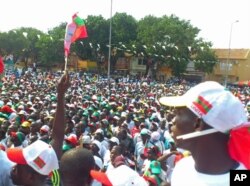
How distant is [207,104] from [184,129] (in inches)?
7.9

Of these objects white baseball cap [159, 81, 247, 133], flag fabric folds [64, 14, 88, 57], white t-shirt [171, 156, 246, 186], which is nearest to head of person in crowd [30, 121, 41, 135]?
flag fabric folds [64, 14, 88, 57]

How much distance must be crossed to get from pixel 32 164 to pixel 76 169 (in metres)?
0.36

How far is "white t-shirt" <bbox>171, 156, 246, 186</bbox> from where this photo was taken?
78.4 inches

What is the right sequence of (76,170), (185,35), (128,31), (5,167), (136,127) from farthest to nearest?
(128,31)
(185,35)
(136,127)
(5,167)
(76,170)

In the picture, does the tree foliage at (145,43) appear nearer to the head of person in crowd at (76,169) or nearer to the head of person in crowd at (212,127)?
the head of person in crowd at (76,169)

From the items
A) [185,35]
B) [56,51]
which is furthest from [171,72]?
[56,51]

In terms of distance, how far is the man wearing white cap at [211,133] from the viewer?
6.40ft

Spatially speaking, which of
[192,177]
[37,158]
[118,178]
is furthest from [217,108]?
[37,158]

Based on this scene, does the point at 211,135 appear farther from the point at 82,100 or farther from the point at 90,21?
the point at 90,21

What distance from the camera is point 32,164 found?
8.75 feet

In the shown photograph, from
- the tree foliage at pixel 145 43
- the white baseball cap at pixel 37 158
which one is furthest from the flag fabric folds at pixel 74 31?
the tree foliage at pixel 145 43

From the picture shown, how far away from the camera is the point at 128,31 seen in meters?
49.1

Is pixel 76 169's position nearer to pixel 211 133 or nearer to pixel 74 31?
pixel 211 133

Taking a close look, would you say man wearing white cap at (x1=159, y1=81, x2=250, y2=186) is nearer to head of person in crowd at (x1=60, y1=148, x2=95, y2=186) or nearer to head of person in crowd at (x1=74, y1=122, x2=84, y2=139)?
head of person in crowd at (x1=60, y1=148, x2=95, y2=186)
